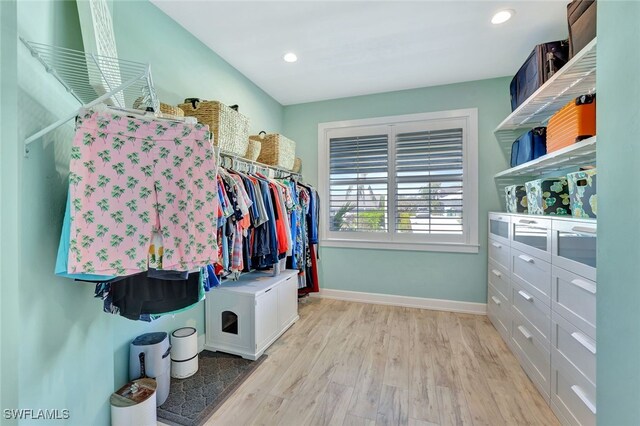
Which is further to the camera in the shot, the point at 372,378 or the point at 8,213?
the point at 372,378

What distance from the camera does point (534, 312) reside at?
176 cm

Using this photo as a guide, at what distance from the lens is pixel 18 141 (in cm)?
96

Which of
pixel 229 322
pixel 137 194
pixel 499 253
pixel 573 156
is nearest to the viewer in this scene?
pixel 137 194

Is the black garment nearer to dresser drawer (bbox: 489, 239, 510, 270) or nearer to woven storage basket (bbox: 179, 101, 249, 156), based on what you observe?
woven storage basket (bbox: 179, 101, 249, 156)

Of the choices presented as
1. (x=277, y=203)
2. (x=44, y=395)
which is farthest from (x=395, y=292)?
(x=44, y=395)

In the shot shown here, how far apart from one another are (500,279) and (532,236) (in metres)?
0.79

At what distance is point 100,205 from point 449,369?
2356 mm

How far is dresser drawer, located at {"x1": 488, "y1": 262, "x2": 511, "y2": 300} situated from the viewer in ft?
7.43

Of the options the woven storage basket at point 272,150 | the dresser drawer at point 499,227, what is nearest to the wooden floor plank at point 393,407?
the dresser drawer at point 499,227

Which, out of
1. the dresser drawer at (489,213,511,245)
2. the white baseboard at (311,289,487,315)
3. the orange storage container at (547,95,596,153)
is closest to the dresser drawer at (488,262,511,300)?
the dresser drawer at (489,213,511,245)

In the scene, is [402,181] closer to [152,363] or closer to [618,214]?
[618,214]

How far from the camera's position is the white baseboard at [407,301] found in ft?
9.65

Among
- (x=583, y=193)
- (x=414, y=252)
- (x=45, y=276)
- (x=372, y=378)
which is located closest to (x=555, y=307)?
(x=583, y=193)

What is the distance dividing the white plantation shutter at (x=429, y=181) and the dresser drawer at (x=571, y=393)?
168 cm
